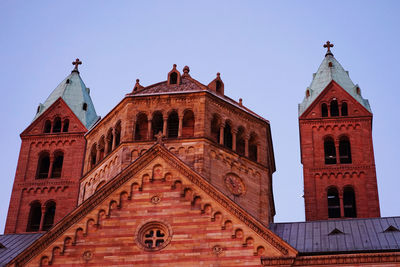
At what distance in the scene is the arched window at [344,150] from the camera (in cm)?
5128

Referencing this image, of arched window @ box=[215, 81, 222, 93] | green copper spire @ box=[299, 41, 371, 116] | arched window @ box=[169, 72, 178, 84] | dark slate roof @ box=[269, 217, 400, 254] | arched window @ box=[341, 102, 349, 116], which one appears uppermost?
green copper spire @ box=[299, 41, 371, 116]

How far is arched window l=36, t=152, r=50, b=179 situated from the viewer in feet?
173

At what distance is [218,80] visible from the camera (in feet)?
151

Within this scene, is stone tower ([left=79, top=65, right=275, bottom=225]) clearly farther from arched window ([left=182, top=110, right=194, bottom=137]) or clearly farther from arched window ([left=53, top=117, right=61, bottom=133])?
arched window ([left=53, top=117, right=61, bottom=133])

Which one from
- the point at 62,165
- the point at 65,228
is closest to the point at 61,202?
the point at 62,165

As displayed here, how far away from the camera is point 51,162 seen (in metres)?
52.6

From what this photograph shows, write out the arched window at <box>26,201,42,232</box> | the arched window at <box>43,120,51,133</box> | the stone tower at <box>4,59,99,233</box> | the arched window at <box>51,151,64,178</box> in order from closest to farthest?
the arched window at <box>26,201,42,232</box>
the stone tower at <box>4,59,99,233</box>
the arched window at <box>51,151,64,178</box>
the arched window at <box>43,120,51,133</box>

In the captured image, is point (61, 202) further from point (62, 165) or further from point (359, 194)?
point (359, 194)

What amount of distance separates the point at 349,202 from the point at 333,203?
1.01 m

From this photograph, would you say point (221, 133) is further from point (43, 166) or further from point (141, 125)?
point (43, 166)

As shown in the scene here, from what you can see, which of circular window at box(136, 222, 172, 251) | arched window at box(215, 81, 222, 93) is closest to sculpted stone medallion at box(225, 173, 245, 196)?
arched window at box(215, 81, 222, 93)

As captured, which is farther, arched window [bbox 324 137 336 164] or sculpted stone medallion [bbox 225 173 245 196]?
arched window [bbox 324 137 336 164]

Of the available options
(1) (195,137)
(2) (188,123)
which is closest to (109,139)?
(2) (188,123)

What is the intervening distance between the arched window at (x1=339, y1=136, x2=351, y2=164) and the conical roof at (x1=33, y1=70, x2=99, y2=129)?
1701 cm
